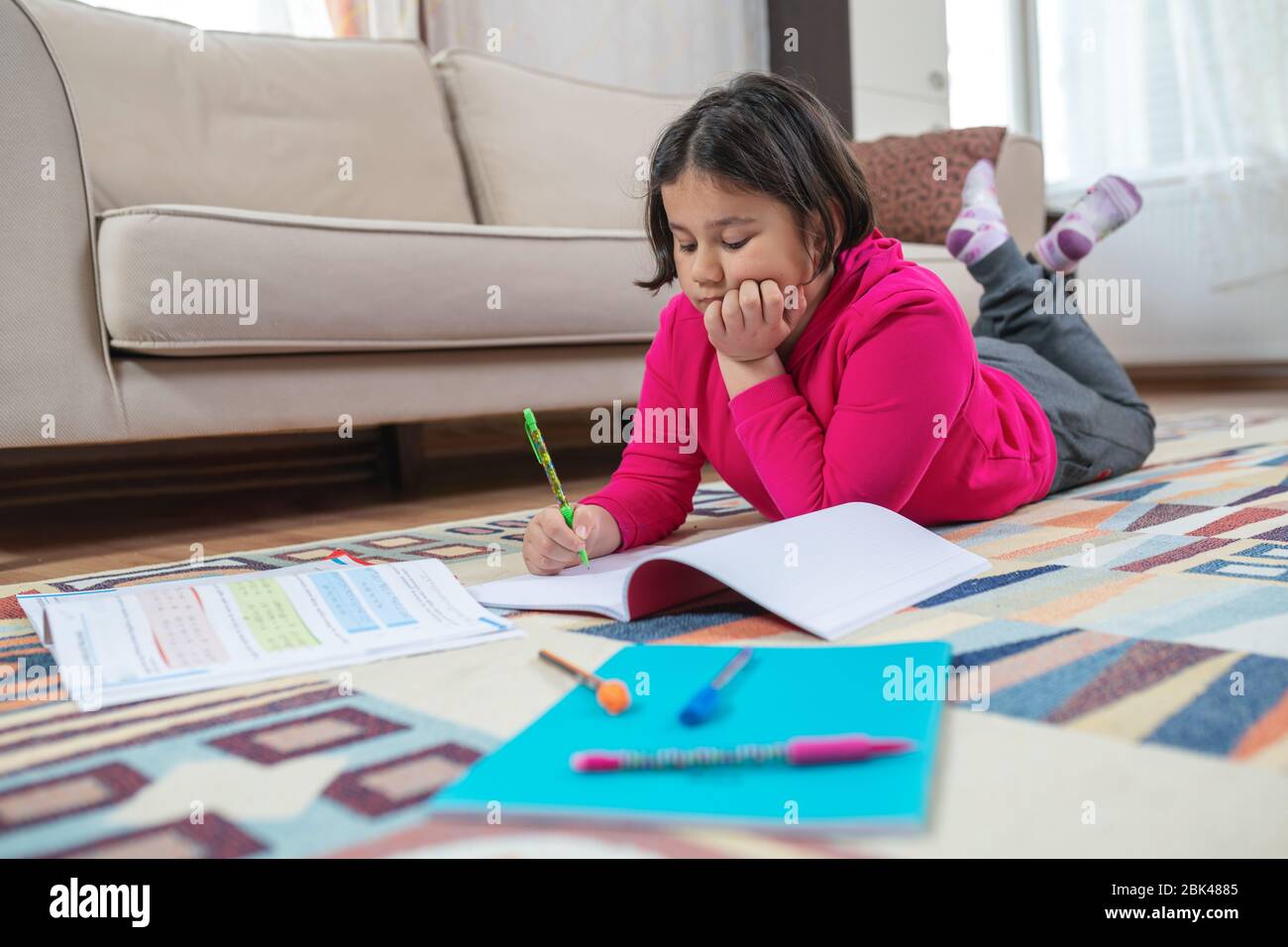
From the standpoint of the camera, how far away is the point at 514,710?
700mm

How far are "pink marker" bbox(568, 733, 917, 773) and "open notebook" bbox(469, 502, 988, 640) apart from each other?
264 mm

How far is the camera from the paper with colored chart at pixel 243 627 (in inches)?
30.8

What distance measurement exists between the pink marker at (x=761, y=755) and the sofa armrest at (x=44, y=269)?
117 centimetres

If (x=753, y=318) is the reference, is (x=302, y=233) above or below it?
above

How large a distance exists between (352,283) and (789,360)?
2.38 feet

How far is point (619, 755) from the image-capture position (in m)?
0.56

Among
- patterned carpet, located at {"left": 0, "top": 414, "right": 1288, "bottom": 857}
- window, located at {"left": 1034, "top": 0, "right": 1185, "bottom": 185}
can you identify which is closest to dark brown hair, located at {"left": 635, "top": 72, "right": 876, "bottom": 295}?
patterned carpet, located at {"left": 0, "top": 414, "right": 1288, "bottom": 857}

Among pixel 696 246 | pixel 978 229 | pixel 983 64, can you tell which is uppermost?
pixel 983 64

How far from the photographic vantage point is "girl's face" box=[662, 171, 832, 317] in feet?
3.42

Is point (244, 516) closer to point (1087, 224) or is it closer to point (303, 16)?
point (1087, 224)

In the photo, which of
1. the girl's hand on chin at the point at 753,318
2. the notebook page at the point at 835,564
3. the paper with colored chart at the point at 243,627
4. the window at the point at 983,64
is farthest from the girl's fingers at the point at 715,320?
the window at the point at 983,64

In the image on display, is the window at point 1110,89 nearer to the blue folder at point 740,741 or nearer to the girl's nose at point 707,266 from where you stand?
the girl's nose at point 707,266

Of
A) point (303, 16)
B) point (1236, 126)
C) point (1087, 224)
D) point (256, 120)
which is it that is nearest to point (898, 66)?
point (1236, 126)

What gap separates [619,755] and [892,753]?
136 millimetres
